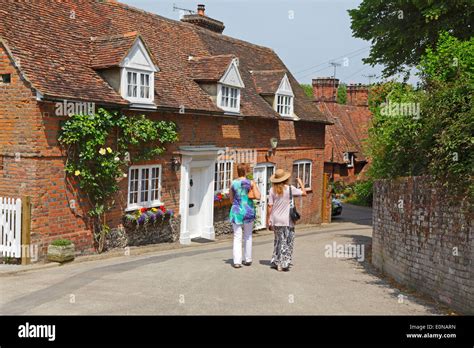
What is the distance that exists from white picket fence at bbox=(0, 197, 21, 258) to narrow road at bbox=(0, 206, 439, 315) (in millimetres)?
1021

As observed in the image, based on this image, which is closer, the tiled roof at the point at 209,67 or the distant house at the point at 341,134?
the tiled roof at the point at 209,67

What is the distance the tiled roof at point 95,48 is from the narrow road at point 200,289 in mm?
4107

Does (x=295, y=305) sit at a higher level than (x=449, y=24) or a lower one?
lower

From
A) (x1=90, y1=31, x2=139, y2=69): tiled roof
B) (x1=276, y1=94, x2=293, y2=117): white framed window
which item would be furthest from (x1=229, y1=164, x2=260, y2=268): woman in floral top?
(x1=276, y1=94, x2=293, y2=117): white framed window

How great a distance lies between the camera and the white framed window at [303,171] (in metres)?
23.5

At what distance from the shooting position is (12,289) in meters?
8.54

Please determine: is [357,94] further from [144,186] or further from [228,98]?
[144,186]

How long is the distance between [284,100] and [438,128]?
41.8ft

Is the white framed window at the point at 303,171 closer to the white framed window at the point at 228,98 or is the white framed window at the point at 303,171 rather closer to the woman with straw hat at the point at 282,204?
the white framed window at the point at 228,98

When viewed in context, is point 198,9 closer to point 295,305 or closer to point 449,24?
point 449,24

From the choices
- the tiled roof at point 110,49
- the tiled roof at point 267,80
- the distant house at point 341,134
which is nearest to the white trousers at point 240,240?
the tiled roof at point 110,49

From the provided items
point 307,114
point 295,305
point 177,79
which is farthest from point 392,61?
point 295,305

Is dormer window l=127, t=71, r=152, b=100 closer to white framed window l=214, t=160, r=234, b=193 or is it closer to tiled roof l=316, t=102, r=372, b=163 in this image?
white framed window l=214, t=160, r=234, b=193
